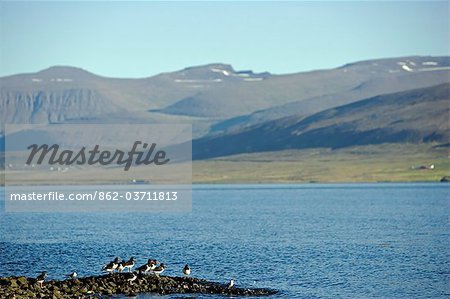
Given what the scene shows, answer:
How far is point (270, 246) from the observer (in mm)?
74750

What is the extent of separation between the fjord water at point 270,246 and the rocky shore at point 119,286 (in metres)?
1.64

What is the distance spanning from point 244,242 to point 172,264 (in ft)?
54.5

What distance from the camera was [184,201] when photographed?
166m

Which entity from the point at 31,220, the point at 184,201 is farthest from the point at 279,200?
the point at 31,220

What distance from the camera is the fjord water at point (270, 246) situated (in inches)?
2192

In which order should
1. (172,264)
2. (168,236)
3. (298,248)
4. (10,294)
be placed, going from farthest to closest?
(168,236), (298,248), (172,264), (10,294)

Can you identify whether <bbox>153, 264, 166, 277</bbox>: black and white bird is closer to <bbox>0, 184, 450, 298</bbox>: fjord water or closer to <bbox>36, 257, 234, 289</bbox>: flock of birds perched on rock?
<bbox>36, 257, 234, 289</bbox>: flock of birds perched on rock

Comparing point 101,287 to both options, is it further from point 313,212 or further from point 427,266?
point 313,212

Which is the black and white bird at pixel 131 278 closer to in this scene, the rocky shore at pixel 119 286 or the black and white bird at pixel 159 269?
the rocky shore at pixel 119 286

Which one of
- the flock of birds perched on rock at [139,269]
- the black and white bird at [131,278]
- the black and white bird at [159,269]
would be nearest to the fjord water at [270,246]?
the black and white bird at [131,278]

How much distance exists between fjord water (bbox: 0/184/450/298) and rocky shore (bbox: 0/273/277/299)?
1.64 metres

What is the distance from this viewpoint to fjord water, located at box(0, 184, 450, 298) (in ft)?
183

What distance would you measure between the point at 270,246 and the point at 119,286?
83.2 feet

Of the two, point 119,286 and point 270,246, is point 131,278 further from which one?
point 270,246
